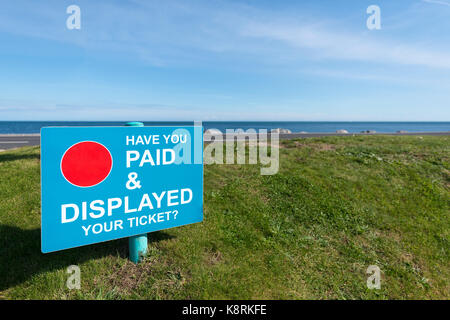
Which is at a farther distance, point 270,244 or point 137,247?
point 270,244

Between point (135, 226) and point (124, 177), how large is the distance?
0.76 m

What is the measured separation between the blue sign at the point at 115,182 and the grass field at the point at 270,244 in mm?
767

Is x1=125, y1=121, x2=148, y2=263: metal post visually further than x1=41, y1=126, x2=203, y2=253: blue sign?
Yes

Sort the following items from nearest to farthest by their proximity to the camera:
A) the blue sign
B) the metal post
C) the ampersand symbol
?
1. the blue sign
2. the ampersand symbol
3. the metal post

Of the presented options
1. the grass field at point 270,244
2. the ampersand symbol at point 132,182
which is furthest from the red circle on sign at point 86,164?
the grass field at point 270,244

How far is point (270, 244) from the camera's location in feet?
17.8

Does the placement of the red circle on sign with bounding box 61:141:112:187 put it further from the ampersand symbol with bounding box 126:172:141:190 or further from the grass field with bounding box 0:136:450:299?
the grass field with bounding box 0:136:450:299

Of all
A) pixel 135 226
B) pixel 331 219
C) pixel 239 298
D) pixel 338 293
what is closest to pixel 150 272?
pixel 135 226

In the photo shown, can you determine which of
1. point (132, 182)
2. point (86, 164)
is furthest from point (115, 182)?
point (86, 164)

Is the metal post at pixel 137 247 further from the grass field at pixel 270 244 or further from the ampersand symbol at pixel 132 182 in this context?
the ampersand symbol at pixel 132 182

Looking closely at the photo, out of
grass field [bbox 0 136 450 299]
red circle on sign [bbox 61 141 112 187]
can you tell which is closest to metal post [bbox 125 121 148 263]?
grass field [bbox 0 136 450 299]

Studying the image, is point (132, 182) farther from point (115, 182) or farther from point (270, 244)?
point (270, 244)

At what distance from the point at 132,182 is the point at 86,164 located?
69cm

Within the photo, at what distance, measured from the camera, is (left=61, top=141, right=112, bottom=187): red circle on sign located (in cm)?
371
